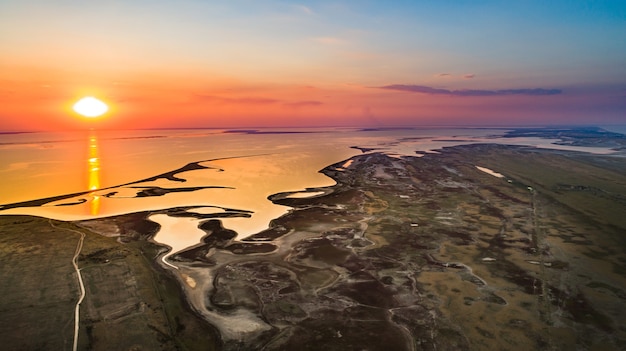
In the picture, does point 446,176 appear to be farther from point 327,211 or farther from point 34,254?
point 34,254

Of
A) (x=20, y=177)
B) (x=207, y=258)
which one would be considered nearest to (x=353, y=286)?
(x=207, y=258)

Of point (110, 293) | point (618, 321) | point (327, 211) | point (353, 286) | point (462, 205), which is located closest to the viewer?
point (618, 321)

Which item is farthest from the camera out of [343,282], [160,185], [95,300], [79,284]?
[160,185]

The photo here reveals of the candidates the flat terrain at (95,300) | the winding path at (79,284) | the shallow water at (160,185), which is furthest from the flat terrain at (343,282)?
the shallow water at (160,185)

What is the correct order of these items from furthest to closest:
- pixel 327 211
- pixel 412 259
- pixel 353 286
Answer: pixel 327 211 < pixel 412 259 < pixel 353 286

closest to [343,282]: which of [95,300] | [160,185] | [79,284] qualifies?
[95,300]

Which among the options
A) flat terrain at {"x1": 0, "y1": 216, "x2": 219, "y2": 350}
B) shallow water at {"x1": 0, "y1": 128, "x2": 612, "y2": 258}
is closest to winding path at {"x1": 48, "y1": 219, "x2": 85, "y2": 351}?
flat terrain at {"x1": 0, "y1": 216, "x2": 219, "y2": 350}

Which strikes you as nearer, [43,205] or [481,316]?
[481,316]

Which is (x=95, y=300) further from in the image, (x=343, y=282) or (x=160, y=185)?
(x=160, y=185)

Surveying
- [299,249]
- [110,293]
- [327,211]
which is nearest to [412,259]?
[299,249]
